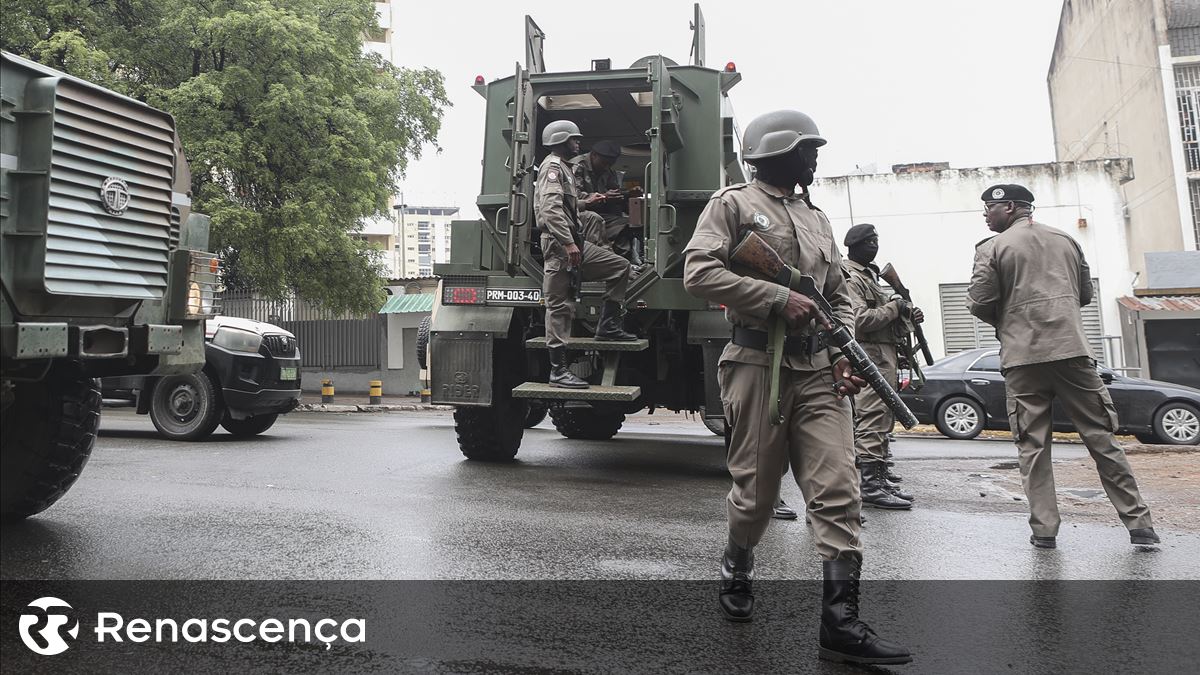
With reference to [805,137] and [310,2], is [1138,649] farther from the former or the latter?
[310,2]

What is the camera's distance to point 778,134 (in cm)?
338

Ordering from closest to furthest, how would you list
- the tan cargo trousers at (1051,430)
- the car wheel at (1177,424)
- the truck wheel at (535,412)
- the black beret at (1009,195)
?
the tan cargo trousers at (1051,430) → the black beret at (1009,195) → the truck wheel at (535,412) → the car wheel at (1177,424)

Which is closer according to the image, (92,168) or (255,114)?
(92,168)

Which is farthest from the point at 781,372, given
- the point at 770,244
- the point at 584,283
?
the point at 584,283

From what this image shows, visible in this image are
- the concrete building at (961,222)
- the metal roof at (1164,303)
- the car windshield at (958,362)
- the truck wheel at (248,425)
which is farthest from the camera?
the concrete building at (961,222)

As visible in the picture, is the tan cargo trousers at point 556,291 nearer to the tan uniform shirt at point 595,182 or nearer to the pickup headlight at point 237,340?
the tan uniform shirt at point 595,182

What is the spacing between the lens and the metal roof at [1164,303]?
19.8 meters

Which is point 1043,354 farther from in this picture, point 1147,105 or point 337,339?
point 1147,105

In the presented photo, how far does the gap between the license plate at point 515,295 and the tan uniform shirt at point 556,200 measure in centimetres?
56

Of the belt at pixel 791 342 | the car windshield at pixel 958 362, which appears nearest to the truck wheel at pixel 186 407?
the belt at pixel 791 342

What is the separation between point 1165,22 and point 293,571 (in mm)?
28508

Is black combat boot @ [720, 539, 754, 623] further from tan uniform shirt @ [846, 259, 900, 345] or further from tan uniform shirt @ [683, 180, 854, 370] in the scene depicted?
tan uniform shirt @ [846, 259, 900, 345]

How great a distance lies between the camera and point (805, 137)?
132 inches

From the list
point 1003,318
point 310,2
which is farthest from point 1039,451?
point 310,2
